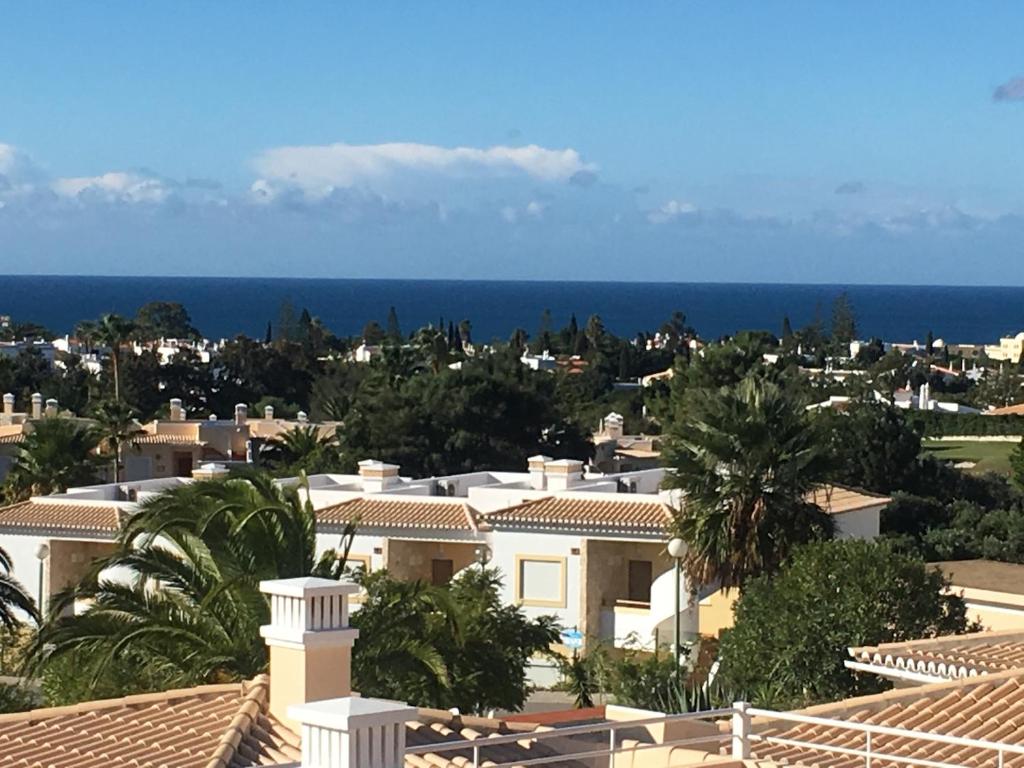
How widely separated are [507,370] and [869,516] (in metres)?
26.6

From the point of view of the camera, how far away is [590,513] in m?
34.8

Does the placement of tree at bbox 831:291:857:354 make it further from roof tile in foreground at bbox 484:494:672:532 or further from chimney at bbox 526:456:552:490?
roof tile in foreground at bbox 484:494:672:532

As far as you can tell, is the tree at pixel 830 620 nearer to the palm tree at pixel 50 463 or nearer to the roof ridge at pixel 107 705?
the roof ridge at pixel 107 705

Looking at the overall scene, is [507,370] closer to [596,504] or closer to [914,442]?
[914,442]

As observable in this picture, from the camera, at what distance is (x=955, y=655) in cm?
1767

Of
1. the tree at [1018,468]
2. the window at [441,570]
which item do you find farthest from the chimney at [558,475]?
the tree at [1018,468]

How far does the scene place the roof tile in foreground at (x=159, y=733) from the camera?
492 inches

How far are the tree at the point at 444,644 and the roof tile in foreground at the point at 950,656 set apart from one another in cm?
402

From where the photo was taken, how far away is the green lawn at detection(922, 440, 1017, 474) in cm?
6600

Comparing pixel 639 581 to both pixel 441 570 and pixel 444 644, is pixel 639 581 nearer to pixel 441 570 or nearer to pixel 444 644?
pixel 441 570

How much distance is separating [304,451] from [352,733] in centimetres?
5099

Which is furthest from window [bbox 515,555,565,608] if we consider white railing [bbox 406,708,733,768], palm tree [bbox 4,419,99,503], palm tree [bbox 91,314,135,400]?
palm tree [bbox 91,314,135,400]

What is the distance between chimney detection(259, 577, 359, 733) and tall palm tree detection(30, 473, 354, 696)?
15.4 ft

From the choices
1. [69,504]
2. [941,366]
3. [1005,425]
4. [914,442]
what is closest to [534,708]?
[69,504]
